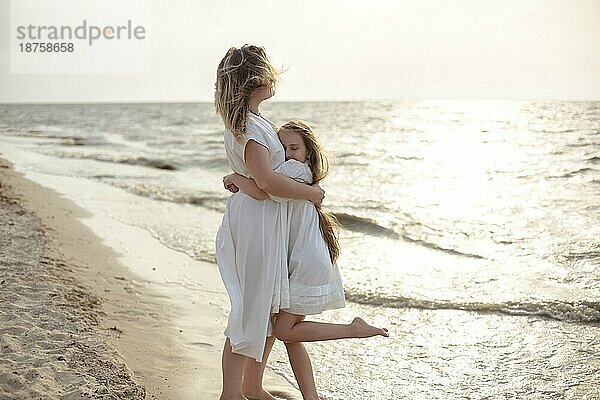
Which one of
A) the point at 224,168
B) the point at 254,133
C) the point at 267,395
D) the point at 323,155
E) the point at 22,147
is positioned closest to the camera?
the point at 254,133

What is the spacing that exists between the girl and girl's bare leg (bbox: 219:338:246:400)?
23 centimetres

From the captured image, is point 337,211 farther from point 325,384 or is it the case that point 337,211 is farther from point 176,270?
point 325,384

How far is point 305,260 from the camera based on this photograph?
3473 millimetres

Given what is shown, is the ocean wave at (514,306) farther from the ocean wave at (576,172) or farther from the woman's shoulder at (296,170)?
the ocean wave at (576,172)

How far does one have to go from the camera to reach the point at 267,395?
3840 mm

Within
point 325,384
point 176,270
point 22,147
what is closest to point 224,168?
point 22,147

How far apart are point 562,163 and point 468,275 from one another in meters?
10.3

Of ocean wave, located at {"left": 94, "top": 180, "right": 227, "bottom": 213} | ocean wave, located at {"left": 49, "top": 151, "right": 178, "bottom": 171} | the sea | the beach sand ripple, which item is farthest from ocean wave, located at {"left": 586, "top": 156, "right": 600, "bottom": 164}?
the beach sand ripple

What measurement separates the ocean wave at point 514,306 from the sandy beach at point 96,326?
49.7 inches

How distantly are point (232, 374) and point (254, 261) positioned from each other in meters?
0.58

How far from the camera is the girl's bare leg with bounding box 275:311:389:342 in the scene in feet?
11.5

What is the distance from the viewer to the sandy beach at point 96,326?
148 inches

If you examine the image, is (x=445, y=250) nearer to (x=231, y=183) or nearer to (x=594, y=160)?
(x=231, y=183)

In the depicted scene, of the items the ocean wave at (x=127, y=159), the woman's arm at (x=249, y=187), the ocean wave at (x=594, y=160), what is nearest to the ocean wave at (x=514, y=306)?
the woman's arm at (x=249, y=187)
